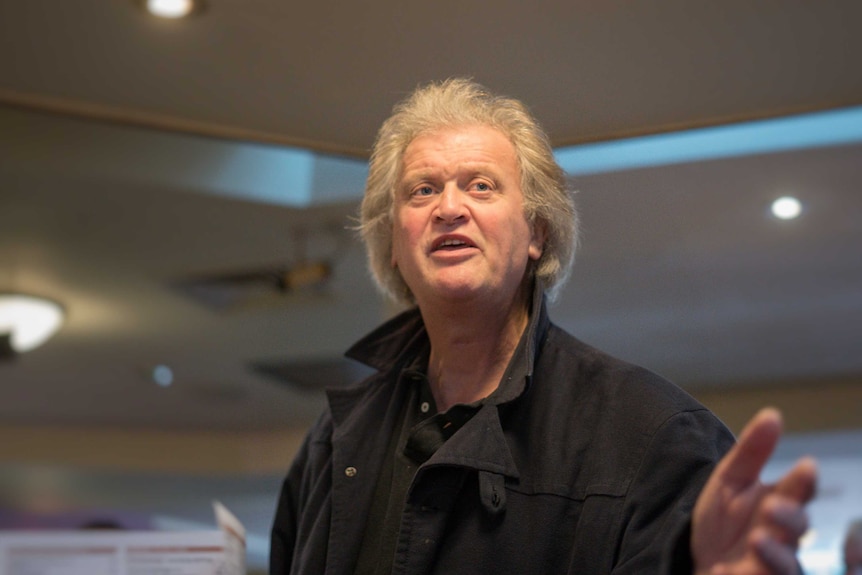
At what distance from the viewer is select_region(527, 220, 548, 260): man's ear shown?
1.63m

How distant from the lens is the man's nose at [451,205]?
1.53 metres

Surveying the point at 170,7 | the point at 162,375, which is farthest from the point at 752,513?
the point at 162,375

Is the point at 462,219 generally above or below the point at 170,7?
below

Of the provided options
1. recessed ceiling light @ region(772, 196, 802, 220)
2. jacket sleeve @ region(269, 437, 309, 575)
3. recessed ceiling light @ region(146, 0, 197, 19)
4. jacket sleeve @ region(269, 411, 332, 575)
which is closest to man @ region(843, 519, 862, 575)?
jacket sleeve @ region(269, 411, 332, 575)

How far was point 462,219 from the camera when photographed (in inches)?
60.3

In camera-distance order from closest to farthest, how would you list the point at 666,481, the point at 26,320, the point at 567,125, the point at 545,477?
the point at 666,481 < the point at 545,477 < the point at 567,125 < the point at 26,320

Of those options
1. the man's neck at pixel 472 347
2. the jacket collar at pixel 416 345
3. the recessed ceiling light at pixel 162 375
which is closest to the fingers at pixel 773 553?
the jacket collar at pixel 416 345

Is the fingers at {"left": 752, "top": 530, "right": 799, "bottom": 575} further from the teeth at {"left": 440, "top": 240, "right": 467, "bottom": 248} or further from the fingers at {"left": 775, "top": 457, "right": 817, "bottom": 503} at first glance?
the teeth at {"left": 440, "top": 240, "right": 467, "bottom": 248}

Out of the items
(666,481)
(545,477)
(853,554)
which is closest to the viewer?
(853,554)

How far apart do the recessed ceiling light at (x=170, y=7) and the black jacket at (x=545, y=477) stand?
134 centimetres

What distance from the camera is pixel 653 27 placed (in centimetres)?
234

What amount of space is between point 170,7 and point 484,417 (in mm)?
1547

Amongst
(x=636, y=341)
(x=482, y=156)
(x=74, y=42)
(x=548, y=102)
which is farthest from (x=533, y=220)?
(x=74, y=42)

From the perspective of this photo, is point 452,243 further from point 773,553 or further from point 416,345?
point 773,553
